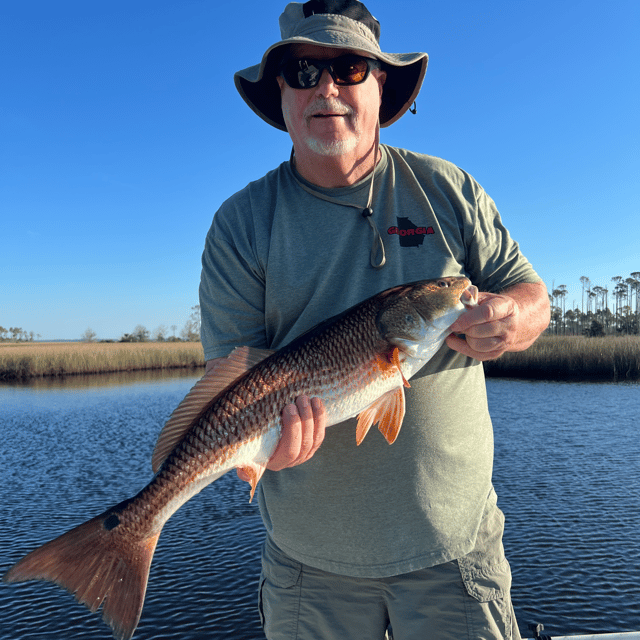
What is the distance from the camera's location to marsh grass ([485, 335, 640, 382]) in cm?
2775

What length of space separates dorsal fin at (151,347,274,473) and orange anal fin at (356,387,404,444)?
0.58 meters

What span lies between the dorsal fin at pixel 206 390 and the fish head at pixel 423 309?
63 centimetres

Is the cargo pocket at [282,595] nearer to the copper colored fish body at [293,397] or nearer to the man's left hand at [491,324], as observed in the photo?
the copper colored fish body at [293,397]

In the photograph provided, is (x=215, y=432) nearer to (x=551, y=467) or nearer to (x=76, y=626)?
(x=76, y=626)

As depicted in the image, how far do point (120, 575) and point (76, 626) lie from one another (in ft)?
24.0

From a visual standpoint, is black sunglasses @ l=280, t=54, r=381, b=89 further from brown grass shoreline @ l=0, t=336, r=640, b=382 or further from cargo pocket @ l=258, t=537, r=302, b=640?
brown grass shoreline @ l=0, t=336, r=640, b=382

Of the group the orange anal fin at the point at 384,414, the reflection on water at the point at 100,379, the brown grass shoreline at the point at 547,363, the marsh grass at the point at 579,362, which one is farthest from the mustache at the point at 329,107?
the reflection on water at the point at 100,379

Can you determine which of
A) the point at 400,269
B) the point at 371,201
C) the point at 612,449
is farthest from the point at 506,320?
the point at 612,449

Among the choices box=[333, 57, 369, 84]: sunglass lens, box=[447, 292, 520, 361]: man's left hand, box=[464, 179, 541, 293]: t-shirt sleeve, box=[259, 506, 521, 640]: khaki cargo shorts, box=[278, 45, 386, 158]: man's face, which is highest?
box=[333, 57, 369, 84]: sunglass lens

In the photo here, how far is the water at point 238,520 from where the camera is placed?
7945 mm

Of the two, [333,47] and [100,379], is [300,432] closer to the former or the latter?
[333,47]

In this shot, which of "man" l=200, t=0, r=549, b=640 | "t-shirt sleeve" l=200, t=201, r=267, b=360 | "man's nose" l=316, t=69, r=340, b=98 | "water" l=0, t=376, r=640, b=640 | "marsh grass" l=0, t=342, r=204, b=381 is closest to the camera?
"man" l=200, t=0, r=549, b=640

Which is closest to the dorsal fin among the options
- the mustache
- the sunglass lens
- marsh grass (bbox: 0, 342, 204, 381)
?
the mustache

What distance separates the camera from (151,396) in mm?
26203
